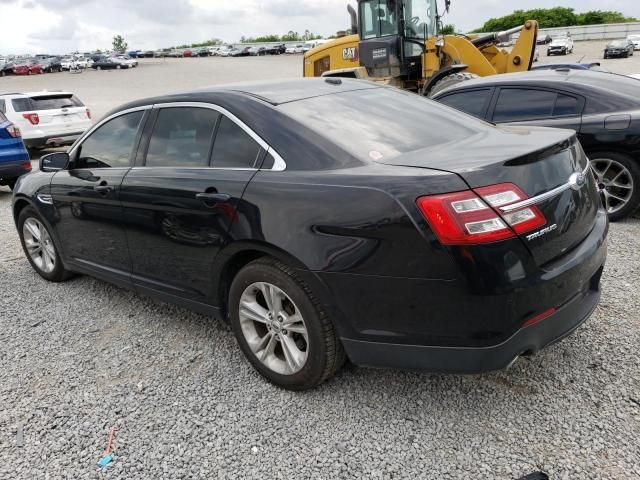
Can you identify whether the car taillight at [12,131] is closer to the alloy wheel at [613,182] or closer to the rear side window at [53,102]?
the rear side window at [53,102]

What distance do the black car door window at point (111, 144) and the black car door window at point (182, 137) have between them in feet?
0.81

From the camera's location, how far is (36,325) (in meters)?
3.94

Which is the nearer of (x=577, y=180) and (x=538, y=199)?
(x=538, y=199)

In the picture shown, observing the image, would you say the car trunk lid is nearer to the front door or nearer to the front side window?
the front door

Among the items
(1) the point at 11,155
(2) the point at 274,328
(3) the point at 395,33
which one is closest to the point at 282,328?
(2) the point at 274,328

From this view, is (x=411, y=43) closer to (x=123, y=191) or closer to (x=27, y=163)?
(x=27, y=163)

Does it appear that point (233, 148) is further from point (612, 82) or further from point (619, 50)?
point (619, 50)

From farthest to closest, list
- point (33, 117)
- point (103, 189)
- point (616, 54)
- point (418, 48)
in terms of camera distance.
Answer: point (616, 54) → point (33, 117) → point (418, 48) → point (103, 189)

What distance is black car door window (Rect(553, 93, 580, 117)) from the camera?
556 centimetres

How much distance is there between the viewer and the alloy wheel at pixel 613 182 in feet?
17.6

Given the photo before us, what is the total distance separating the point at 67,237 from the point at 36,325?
2.27 feet

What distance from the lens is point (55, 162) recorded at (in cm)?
414

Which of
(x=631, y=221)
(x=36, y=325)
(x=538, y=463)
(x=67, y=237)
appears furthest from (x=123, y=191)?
(x=631, y=221)

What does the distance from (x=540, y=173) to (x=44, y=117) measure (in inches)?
499
